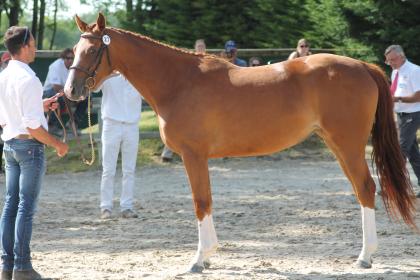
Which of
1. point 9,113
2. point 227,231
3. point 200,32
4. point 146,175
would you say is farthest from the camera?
point 200,32

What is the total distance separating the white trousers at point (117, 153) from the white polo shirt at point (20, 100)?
2923 millimetres

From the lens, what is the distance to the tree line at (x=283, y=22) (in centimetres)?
1477

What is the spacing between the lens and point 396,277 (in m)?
6.09

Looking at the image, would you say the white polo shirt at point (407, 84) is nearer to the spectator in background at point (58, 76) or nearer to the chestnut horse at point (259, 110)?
the chestnut horse at point (259, 110)

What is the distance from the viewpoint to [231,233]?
8.04 m

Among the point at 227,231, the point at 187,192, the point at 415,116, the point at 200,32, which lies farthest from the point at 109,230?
the point at 200,32

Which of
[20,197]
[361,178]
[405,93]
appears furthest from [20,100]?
[405,93]

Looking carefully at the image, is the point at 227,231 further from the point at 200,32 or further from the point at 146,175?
the point at 200,32

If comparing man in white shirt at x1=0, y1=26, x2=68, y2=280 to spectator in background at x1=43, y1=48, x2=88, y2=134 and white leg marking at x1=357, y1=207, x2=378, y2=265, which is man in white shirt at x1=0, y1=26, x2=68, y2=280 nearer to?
white leg marking at x1=357, y1=207, x2=378, y2=265

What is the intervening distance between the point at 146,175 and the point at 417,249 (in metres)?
6.47

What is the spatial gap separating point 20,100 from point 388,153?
10.6ft

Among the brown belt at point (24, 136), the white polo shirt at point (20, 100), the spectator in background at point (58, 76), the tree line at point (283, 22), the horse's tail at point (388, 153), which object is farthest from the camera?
the tree line at point (283, 22)

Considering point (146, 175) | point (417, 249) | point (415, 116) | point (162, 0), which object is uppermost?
point (162, 0)

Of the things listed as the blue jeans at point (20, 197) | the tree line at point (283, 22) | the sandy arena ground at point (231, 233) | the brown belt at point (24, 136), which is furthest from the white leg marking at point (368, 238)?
the tree line at point (283, 22)
